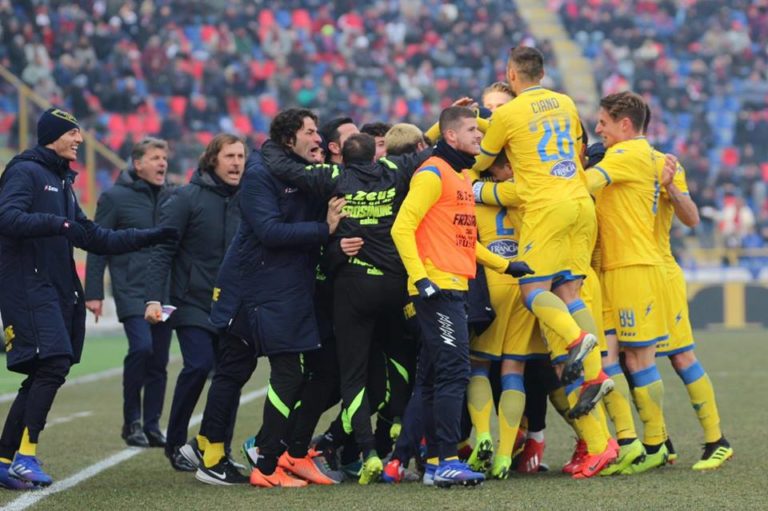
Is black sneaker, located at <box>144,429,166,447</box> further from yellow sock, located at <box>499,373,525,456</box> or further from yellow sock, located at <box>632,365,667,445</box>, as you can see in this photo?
yellow sock, located at <box>632,365,667,445</box>

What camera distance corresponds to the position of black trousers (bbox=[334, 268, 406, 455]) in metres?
6.85

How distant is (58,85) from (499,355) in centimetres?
2190

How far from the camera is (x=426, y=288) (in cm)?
637

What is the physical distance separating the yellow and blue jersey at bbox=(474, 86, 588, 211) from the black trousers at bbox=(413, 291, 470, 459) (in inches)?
33.7

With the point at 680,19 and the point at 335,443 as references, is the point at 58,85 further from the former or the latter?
the point at 335,443

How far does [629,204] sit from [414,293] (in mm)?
1551

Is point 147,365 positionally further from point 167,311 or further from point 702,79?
point 702,79

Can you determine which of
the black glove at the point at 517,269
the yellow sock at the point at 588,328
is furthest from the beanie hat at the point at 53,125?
the yellow sock at the point at 588,328

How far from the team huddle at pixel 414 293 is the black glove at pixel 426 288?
0.02 metres

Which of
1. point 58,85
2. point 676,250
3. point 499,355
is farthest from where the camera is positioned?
point 58,85

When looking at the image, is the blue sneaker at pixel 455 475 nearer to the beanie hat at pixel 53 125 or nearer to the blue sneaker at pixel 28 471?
the blue sneaker at pixel 28 471

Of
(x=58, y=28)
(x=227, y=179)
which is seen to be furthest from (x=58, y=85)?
(x=227, y=179)

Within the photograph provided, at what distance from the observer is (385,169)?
6938mm

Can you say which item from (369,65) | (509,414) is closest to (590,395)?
(509,414)
